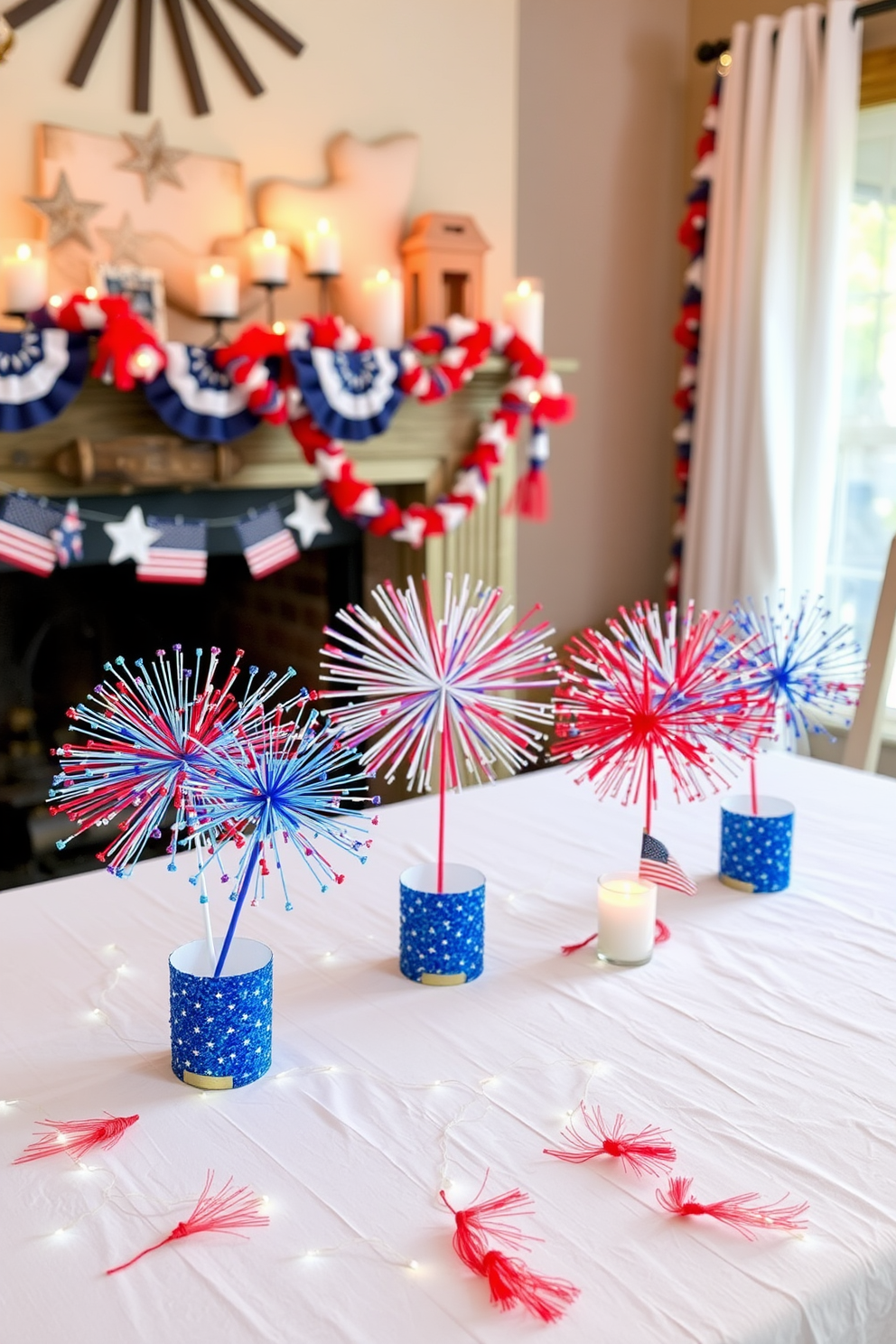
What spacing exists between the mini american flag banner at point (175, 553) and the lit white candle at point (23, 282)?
1.56ft

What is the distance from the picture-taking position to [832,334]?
322 centimetres

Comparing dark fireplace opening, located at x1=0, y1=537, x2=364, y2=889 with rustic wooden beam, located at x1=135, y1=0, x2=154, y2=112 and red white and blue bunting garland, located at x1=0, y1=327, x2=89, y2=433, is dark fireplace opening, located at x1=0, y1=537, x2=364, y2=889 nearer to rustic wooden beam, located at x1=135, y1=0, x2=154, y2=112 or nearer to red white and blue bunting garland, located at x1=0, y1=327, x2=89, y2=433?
red white and blue bunting garland, located at x1=0, y1=327, x2=89, y2=433

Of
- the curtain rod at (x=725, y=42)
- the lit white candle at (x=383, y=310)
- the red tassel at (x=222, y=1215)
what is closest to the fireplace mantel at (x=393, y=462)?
the lit white candle at (x=383, y=310)

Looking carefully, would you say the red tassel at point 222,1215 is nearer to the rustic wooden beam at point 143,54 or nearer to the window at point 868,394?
the rustic wooden beam at point 143,54

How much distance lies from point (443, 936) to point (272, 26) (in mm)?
2194

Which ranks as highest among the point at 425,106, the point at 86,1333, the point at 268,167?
the point at 425,106

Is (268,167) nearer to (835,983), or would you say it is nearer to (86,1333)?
(835,983)

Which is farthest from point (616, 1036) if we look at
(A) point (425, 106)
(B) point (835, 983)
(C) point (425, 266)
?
(A) point (425, 106)

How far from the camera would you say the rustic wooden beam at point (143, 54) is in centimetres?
248

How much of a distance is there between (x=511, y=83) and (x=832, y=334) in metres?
1.03

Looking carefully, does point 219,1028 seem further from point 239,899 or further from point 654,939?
point 654,939

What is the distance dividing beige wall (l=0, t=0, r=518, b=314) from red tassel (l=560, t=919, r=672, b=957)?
6.14ft

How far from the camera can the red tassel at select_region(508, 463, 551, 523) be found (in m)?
2.95

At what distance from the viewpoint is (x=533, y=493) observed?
9.70 ft
